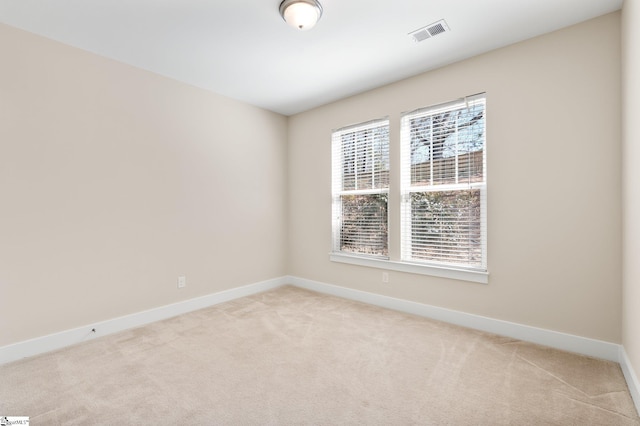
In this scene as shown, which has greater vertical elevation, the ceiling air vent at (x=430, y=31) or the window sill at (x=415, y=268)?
the ceiling air vent at (x=430, y=31)

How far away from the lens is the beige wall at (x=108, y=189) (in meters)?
2.44

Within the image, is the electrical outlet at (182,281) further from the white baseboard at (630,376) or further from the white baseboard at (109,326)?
the white baseboard at (630,376)

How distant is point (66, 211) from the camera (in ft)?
8.75

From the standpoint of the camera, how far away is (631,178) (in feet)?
6.43

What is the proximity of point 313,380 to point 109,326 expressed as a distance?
2158mm

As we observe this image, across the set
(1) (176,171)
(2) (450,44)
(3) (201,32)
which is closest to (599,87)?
(2) (450,44)

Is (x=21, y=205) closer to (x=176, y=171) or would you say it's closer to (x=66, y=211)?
(x=66, y=211)

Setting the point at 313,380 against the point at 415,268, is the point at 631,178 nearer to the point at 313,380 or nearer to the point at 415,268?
the point at 415,268

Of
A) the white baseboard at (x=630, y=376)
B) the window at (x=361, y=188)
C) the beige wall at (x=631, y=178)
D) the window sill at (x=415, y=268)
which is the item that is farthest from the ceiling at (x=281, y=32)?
the white baseboard at (x=630, y=376)

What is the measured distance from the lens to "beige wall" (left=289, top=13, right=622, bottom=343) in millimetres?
2326

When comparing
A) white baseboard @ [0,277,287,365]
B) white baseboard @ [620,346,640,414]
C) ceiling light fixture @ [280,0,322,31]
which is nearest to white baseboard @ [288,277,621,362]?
white baseboard @ [620,346,640,414]

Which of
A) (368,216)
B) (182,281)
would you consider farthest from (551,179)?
(182,281)

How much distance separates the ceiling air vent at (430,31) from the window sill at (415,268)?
2217 mm

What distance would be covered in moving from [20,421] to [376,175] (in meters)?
3.57
